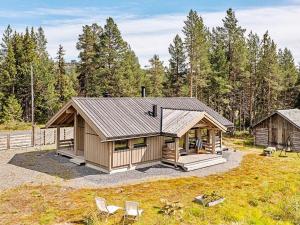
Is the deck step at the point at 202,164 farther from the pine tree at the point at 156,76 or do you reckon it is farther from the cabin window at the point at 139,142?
the pine tree at the point at 156,76

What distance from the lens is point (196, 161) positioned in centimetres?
2128

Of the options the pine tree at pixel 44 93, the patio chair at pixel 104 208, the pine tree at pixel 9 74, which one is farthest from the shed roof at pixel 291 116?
the pine tree at pixel 9 74

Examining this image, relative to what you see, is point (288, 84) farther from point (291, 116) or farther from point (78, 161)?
point (78, 161)

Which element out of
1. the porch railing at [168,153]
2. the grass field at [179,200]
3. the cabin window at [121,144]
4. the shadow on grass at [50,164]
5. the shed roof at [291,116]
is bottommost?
the grass field at [179,200]

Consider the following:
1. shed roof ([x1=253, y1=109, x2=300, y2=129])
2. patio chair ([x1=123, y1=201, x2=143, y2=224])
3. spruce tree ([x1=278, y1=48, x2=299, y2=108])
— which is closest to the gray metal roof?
patio chair ([x1=123, y1=201, x2=143, y2=224])

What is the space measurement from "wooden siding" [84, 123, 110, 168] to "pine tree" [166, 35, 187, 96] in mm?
28018

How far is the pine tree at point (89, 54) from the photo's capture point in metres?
50.4

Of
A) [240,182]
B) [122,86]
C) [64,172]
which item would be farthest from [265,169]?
[122,86]

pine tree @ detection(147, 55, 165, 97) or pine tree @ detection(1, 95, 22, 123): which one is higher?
pine tree @ detection(147, 55, 165, 97)

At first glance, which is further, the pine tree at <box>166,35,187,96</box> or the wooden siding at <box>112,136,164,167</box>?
the pine tree at <box>166,35,187,96</box>

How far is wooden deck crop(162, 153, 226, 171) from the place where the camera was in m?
20.7

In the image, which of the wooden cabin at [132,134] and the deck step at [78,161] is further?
the deck step at [78,161]

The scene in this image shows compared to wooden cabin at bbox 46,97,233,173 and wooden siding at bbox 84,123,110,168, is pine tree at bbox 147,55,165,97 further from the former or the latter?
wooden siding at bbox 84,123,110,168

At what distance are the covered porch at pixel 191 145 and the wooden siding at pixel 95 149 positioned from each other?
440cm
